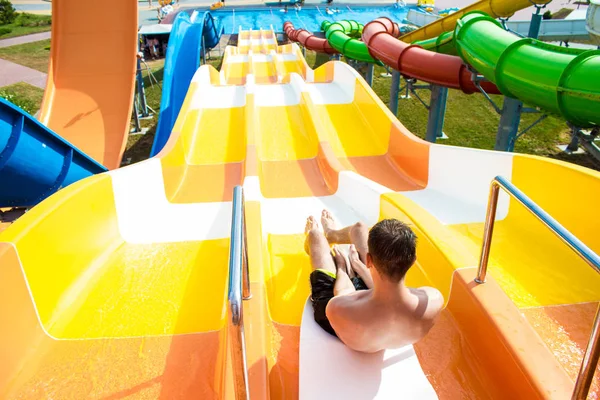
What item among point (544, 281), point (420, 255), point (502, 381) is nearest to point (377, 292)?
point (502, 381)

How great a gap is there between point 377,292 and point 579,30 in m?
12.5

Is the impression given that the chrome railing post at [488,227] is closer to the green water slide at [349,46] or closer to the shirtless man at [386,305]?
the shirtless man at [386,305]

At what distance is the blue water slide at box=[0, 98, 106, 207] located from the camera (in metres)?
3.71

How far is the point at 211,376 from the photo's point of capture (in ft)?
7.09

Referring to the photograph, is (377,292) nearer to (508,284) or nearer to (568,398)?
(568,398)

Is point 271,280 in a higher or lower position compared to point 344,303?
lower

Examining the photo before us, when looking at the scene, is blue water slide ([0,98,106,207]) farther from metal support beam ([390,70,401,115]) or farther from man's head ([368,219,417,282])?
metal support beam ([390,70,401,115])

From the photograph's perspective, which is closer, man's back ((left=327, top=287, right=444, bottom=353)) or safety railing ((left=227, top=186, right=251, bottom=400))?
safety railing ((left=227, top=186, right=251, bottom=400))

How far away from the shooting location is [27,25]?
23.9 meters

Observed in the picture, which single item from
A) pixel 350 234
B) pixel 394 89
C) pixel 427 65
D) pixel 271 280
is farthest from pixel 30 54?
pixel 350 234

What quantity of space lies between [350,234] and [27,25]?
27.7m

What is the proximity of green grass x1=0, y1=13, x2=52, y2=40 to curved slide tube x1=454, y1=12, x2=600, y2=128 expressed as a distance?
22.5 metres

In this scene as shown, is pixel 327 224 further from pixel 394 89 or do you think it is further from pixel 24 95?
pixel 24 95

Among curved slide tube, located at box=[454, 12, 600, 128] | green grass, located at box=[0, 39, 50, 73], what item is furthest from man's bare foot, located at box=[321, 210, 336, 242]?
green grass, located at box=[0, 39, 50, 73]
